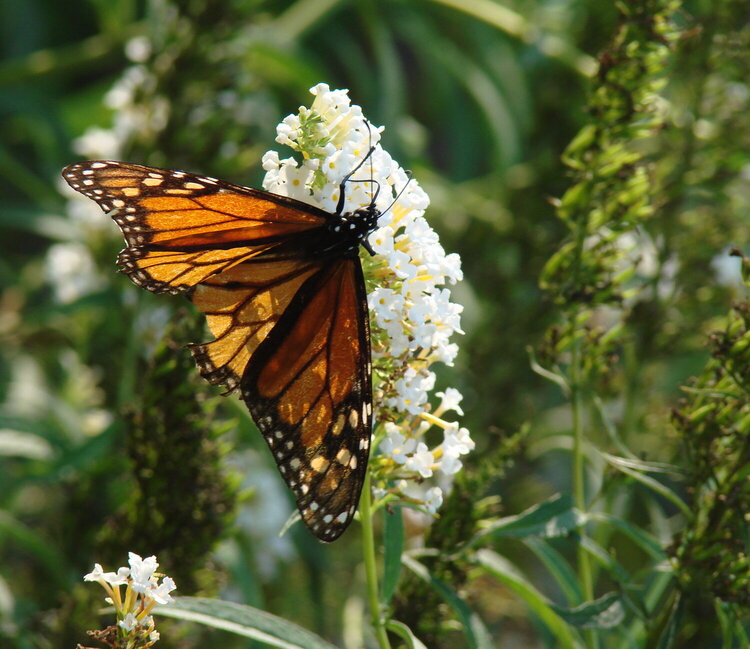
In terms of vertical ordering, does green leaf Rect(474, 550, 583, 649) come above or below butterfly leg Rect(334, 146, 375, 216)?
below

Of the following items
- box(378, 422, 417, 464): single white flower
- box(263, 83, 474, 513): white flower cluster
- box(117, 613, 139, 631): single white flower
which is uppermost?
box(263, 83, 474, 513): white flower cluster

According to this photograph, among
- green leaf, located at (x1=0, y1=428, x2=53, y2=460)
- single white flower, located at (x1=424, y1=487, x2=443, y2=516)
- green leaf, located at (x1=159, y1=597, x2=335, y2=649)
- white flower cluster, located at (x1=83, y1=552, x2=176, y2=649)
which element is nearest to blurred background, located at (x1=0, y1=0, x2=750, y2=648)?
green leaf, located at (x1=0, y1=428, x2=53, y2=460)

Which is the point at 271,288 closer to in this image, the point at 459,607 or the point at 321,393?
the point at 321,393

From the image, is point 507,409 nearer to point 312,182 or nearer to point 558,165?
point 558,165

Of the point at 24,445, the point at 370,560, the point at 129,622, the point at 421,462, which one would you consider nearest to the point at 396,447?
the point at 421,462

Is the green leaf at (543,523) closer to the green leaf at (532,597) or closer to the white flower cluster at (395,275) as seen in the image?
A: the green leaf at (532,597)

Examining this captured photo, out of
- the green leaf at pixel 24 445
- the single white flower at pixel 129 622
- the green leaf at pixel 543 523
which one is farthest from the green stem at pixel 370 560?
the green leaf at pixel 24 445

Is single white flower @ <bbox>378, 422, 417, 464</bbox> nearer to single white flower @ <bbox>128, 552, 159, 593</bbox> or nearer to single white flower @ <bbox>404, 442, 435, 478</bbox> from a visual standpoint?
single white flower @ <bbox>404, 442, 435, 478</bbox>

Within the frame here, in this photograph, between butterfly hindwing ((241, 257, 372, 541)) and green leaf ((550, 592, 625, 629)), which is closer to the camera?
butterfly hindwing ((241, 257, 372, 541))
